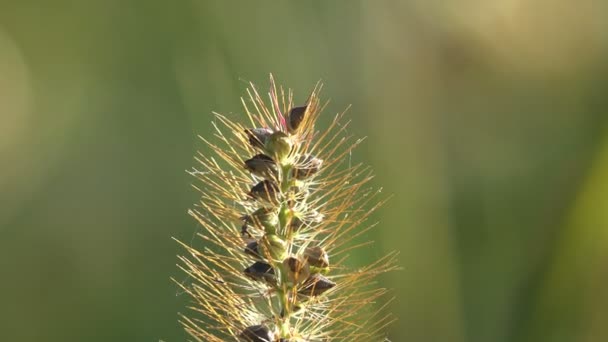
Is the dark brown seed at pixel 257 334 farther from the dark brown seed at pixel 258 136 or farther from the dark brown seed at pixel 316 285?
the dark brown seed at pixel 258 136

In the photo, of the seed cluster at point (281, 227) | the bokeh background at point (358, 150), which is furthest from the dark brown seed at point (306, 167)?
Result: the bokeh background at point (358, 150)

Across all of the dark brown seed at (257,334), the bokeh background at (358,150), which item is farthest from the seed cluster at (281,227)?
the bokeh background at (358,150)

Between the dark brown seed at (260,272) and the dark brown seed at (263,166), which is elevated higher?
the dark brown seed at (263,166)

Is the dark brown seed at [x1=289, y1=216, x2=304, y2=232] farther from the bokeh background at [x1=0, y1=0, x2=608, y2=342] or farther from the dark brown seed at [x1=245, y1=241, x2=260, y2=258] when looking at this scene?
the bokeh background at [x1=0, y1=0, x2=608, y2=342]

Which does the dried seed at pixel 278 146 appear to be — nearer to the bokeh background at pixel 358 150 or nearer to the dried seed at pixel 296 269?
the dried seed at pixel 296 269

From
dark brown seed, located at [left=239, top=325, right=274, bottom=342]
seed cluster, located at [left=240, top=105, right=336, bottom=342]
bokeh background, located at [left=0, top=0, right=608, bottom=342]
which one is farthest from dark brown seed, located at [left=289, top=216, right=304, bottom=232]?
bokeh background, located at [left=0, top=0, right=608, bottom=342]

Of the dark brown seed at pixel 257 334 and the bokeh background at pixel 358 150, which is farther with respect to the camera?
the bokeh background at pixel 358 150

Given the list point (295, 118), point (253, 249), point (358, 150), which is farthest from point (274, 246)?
point (358, 150)

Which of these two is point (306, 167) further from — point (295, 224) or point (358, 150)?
point (358, 150)
